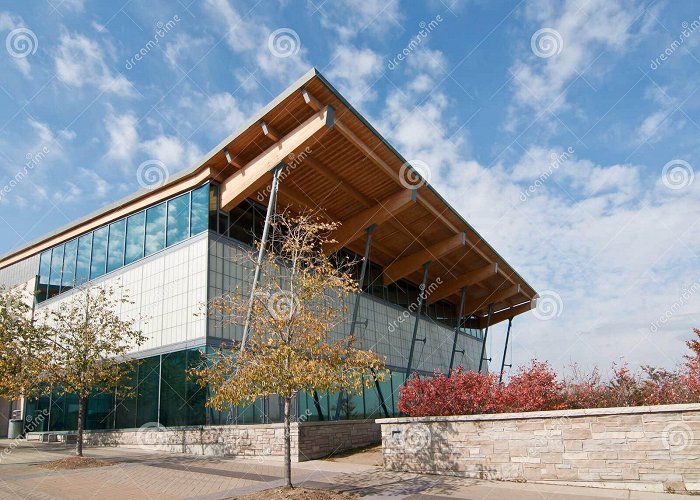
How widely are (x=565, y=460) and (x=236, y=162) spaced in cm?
1633

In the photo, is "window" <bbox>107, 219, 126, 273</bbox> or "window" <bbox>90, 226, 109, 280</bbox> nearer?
"window" <bbox>107, 219, 126, 273</bbox>

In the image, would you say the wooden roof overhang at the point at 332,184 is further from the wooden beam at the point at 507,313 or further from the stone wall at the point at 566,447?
the wooden beam at the point at 507,313

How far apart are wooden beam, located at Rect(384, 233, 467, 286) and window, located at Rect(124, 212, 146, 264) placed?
15711 mm

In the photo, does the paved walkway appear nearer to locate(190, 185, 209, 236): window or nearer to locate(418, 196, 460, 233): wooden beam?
locate(190, 185, 209, 236): window

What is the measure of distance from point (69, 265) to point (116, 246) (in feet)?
15.5

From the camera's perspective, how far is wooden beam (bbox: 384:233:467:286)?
1230 inches

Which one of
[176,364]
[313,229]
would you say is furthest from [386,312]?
[313,229]

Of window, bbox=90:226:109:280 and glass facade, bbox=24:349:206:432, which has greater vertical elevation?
window, bbox=90:226:109:280

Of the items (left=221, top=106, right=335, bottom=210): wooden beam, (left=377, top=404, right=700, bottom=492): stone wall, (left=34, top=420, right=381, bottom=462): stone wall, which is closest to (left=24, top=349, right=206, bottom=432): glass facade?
(left=34, top=420, right=381, bottom=462): stone wall

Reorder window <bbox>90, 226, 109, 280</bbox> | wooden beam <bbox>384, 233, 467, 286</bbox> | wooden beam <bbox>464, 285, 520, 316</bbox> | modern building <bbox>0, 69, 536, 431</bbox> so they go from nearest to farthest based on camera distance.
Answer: modern building <bbox>0, 69, 536, 431</bbox> → window <bbox>90, 226, 109, 280</bbox> → wooden beam <bbox>384, 233, 467, 286</bbox> → wooden beam <bbox>464, 285, 520, 316</bbox>

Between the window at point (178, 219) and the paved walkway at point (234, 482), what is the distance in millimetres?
9586

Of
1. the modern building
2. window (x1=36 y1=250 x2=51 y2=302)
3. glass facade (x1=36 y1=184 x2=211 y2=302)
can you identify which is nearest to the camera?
the modern building

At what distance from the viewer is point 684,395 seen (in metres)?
11.7

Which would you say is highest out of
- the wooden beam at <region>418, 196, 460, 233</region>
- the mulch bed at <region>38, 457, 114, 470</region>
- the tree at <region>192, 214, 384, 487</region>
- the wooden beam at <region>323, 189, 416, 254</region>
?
the wooden beam at <region>418, 196, 460, 233</region>
